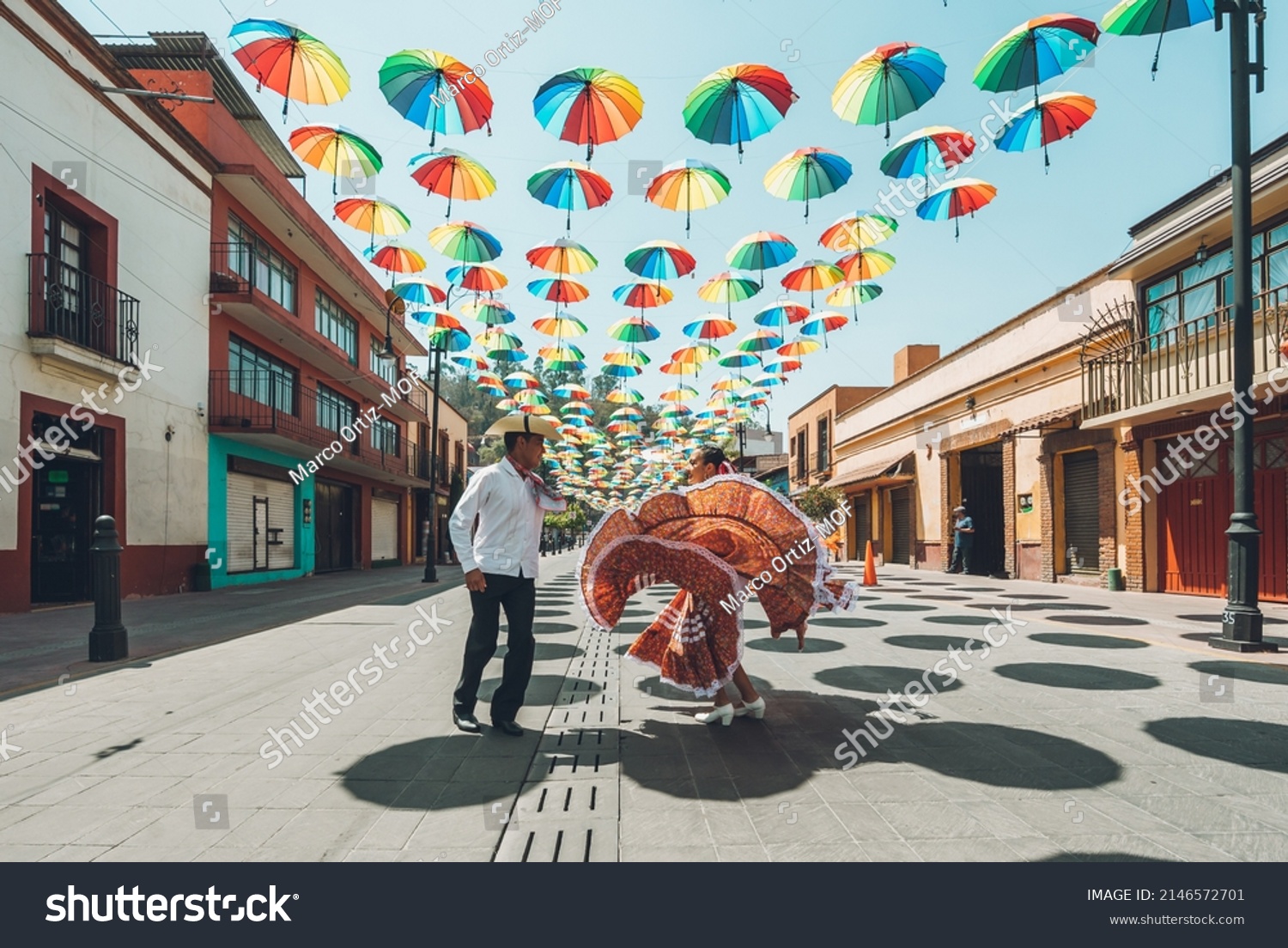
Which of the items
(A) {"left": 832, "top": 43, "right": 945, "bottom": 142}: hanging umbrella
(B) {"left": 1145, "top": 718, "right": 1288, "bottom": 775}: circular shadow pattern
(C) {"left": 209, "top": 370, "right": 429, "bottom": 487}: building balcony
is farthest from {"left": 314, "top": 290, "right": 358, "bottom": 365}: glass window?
(B) {"left": 1145, "top": 718, "right": 1288, "bottom": 775}: circular shadow pattern

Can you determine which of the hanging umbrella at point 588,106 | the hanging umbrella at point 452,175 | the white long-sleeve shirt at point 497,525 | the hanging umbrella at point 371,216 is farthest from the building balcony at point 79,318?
the white long-sleeve shirt at point 497,525

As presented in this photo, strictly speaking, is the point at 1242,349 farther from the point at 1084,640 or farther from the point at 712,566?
the point at 712,566

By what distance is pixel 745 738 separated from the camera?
425 cm

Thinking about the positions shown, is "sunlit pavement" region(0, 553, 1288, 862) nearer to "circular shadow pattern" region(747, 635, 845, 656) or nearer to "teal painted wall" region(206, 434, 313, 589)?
"circular shadow pattern" region(747, 635, 845, 656)

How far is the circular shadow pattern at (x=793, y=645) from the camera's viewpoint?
747cm

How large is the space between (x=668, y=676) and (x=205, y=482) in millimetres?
15354

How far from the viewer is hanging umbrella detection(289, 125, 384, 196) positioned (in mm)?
11836

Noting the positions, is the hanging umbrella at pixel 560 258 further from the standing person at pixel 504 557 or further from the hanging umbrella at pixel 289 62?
the standing person at pixel 504 557

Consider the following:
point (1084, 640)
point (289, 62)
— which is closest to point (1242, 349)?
point (1084, 640)

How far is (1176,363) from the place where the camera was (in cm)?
1253

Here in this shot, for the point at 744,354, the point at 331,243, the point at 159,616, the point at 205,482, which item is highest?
the point at 331,243

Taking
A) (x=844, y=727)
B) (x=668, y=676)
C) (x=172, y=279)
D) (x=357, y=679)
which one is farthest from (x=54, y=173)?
(x=844, y=727)
